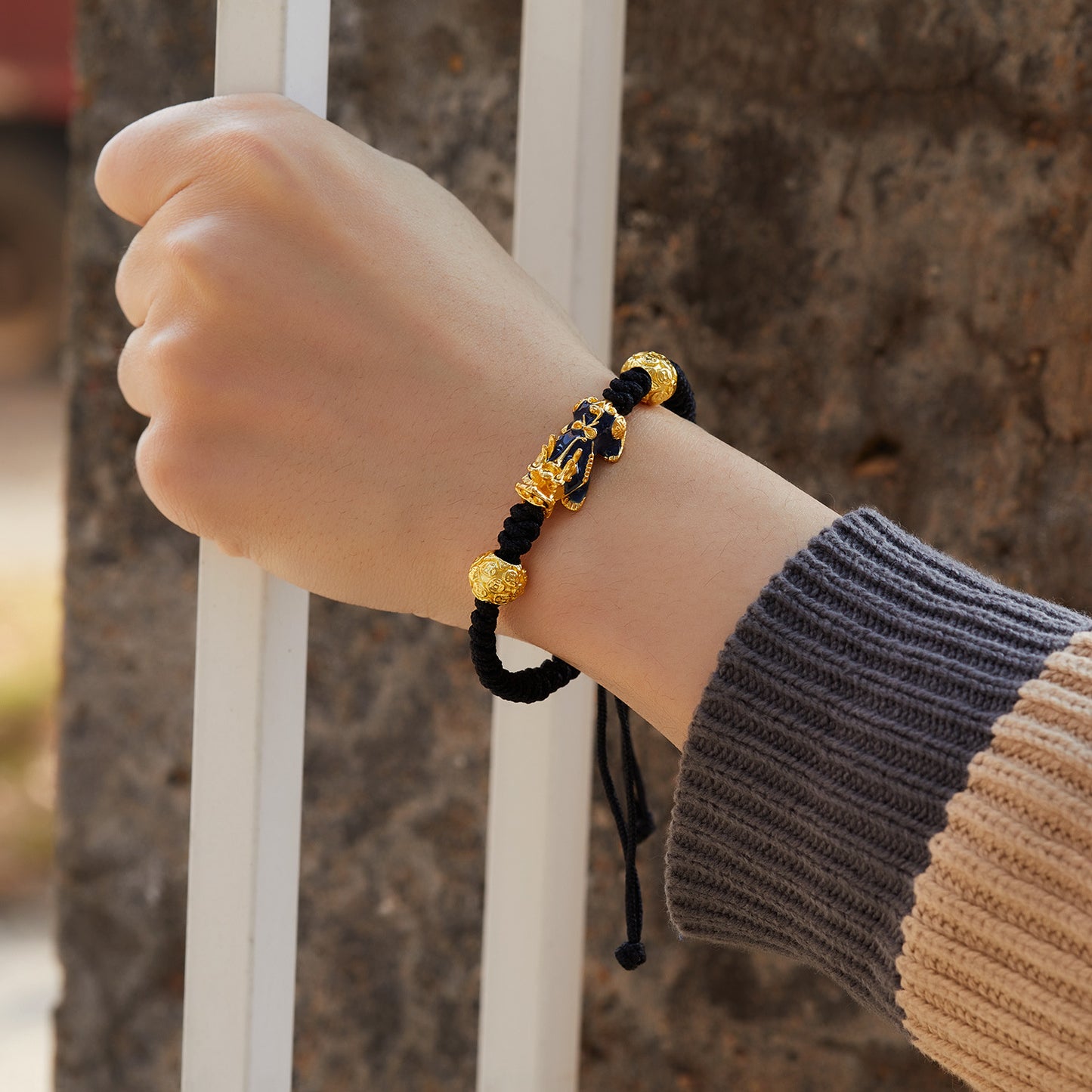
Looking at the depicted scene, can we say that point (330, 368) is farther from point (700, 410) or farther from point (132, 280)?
point (700, 410)

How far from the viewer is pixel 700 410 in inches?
39.6

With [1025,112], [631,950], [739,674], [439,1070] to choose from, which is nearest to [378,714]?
[439,1070]

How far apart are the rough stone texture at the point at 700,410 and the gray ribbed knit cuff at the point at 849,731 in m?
0.48

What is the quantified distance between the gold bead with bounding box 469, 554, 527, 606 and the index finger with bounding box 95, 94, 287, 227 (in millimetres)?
287

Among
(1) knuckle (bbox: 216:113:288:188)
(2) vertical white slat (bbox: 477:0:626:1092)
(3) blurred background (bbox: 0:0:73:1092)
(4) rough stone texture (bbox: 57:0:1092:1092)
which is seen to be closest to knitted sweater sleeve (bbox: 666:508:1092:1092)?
(2) vertical white slat (bbox: 477:0:626:1092)

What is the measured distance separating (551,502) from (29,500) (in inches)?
214

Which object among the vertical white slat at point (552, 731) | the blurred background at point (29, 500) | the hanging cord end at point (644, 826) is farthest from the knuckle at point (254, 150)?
the blurred background at point (29, 500)

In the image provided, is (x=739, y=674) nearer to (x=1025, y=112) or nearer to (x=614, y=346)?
(x=614, y=346)

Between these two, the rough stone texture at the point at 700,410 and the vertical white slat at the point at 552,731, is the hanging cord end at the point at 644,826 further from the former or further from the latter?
the rough stone texture at the point at 700,410

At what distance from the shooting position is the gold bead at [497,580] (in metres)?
0.54

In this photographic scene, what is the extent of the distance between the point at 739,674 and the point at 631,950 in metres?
0.22

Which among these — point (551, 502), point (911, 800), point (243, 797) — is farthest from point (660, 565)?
point (243, 797)

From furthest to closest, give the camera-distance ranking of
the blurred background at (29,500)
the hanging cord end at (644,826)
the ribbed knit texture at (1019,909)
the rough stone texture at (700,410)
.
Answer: the blurred background at (29,500)
the rough stone texture at (700,410)
the hanging cord end at (644,826)
the ribbed knit texture at (1019,909)

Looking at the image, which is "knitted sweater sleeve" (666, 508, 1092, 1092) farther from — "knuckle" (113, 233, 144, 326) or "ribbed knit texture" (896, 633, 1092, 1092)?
"knuckle" (113, 233, 144, 326)
